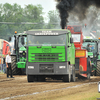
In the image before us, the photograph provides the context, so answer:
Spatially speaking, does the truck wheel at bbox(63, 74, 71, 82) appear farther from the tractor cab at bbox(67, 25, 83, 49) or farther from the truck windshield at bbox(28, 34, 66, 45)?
the tractor cab at bbox(67, 25, 83, 49)

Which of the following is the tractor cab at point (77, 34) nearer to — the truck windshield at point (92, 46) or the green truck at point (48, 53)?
the truck windshield at point (92, 46)

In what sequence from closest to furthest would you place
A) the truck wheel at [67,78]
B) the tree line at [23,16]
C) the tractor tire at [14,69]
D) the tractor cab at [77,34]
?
the truck wheel at [67,78] → the tractor tire at [14,69] → the tractor cab at [77,34] → the tree line at [23,16]

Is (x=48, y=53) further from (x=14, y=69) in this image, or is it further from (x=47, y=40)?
(x=14, y=69)

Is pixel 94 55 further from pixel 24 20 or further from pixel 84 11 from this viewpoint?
pixel 24 20

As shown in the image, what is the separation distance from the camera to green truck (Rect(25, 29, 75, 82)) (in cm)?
1695

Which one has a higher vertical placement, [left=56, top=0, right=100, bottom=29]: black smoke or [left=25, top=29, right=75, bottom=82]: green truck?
[left=56, top=0, right=100, bottom=29]: black smoke

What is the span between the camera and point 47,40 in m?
17.0

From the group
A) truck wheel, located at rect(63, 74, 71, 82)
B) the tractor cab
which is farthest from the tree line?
truck wheel, located at rect(63, 74, 71, 82)

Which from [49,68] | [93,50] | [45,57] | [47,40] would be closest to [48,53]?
[45,57]

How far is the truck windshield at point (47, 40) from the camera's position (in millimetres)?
17016

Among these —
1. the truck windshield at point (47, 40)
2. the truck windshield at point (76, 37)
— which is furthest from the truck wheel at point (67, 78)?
the truck windshield at point (76, 37)

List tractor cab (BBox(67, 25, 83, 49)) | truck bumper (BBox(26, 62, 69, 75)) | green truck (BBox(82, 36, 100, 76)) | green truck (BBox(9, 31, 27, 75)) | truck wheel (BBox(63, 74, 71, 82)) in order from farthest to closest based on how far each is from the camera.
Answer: tractor cab (BBox(67, 25, 83, 49)) < green truck (BBox(82, 36, 100, 76)) < green truck (BBox(9, 31, 27, 75)) < truck wheel (BBox(63, 74, 71, 82)) < truck bumper (BBox(26, 62, 69, 75))

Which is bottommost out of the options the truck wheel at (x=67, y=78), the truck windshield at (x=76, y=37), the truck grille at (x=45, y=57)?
the truck wheel at (x=67, y=78)

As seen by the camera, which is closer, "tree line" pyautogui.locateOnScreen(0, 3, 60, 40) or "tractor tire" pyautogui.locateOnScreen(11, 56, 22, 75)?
"tractor tire" pyautogui.locateOnScreen(11, 56, 22, 75)
